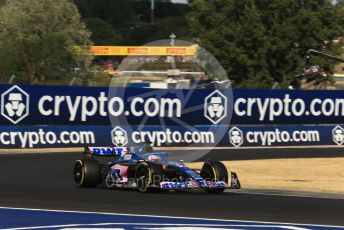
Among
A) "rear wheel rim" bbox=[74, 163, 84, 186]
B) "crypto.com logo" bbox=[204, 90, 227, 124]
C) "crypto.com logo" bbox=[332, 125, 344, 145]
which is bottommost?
"crypto.com logo" bbox=[332, 125, 344, 145]

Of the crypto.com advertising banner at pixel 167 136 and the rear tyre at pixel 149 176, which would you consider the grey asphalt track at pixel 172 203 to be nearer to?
the rear tyre at pixel 149 176

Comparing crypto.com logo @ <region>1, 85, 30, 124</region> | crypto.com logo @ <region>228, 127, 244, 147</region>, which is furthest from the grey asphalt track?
crypto.com logo @ <region>228, 127, 244, 147</region>

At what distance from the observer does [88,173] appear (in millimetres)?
15727

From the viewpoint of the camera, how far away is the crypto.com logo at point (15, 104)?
25625mm

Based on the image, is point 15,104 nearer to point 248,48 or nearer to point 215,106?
point 215,106

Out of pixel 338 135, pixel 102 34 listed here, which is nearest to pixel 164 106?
pixel 338 135

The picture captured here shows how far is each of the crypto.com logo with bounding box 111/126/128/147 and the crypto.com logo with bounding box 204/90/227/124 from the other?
3.16m

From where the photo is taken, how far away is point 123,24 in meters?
172

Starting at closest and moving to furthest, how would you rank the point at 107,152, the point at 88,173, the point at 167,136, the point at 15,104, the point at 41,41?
1. the point at 88,173
2. the point at 107,152
3. the point at 15,104
4. the point at 167,136
5. the point at 41,41

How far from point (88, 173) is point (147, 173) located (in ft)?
5.12

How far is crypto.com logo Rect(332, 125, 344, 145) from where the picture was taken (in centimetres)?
3016

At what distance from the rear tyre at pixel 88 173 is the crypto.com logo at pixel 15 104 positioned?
10234 mm


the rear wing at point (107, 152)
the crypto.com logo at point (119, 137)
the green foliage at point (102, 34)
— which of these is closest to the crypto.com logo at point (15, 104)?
the crypto.com logo at point (119, 137)

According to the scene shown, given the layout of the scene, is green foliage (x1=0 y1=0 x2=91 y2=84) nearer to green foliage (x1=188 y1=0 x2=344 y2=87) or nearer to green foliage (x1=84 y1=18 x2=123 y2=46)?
green foliage (x1=188 y1=0 x2=344 y2=87)
